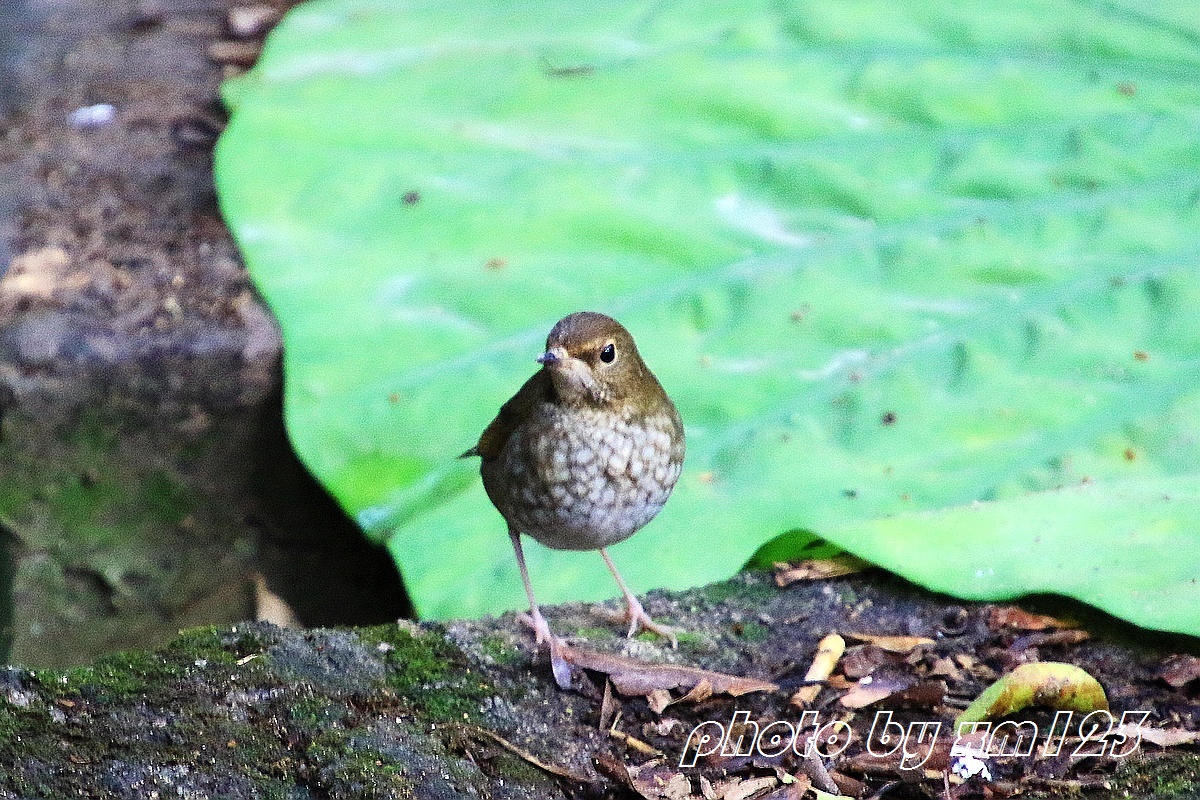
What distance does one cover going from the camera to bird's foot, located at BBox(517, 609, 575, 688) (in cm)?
280

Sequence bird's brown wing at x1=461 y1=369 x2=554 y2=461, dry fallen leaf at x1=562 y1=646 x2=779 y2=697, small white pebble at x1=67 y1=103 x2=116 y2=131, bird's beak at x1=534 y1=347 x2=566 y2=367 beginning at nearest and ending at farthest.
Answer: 1. dry fallen leaf at x1=562 y1=646 x2=779 y2=697
2. bird's beak at x1=534 y1=347 x2=566 y2=367
3. bird's brown wing at x1=461 y1=369 x2=554 y2=461
4. small white pebble at x1=67 y1=103 x2=116 y2=131

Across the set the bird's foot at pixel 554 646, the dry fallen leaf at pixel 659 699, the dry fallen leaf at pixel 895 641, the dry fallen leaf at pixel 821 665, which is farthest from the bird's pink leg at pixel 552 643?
the dry fallen leaf at pixel 895 641

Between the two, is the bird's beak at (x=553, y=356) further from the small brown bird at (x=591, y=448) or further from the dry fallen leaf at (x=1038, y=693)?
the dry fallen leaf at (x=1038, y=693)

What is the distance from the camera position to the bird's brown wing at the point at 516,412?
125 inches

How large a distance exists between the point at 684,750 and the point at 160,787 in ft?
3.27

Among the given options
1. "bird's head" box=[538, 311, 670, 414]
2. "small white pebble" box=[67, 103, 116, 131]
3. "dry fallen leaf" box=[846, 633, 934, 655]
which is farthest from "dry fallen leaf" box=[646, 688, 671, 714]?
"small white pebble" box=[67, 103, 116, 131]

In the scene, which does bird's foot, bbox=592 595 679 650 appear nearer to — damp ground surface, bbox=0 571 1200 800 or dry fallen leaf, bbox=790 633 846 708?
damp ground surface, bbox=0 571 1200 800

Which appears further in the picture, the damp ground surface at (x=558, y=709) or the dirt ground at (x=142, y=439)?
the dirt ground at (x=142, y=439)

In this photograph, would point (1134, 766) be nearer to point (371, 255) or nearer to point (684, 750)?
point (684, 750)

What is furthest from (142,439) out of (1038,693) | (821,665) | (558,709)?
(1038,693)

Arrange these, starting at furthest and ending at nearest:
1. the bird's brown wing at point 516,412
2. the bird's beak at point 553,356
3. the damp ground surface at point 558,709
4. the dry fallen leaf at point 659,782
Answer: the bird's brown wing at point 516,412 → the bird's beak at point 553,356 → the dry fallen leaf at point 659,782 → the damp ground surface at point 558,709

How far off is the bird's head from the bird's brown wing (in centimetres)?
6

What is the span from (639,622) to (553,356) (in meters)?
0.63

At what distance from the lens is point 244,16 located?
631 cm
